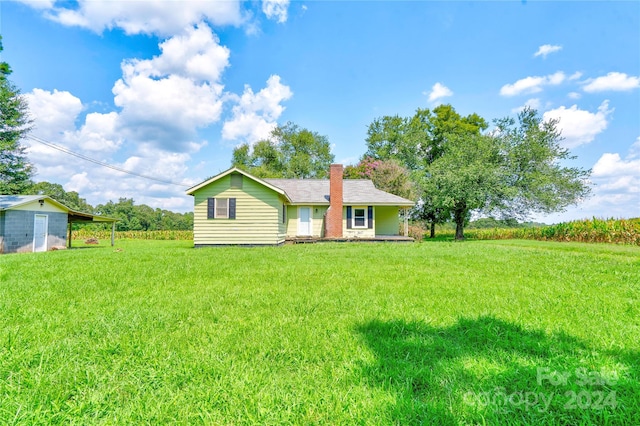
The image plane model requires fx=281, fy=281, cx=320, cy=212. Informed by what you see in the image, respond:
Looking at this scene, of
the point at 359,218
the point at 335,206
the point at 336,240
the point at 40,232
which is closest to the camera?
the point at 40,232

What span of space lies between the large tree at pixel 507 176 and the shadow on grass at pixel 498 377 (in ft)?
72.4

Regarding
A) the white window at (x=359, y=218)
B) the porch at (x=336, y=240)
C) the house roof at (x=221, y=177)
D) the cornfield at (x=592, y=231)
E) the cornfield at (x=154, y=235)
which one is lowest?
the cornfield at (x=154, y=235)

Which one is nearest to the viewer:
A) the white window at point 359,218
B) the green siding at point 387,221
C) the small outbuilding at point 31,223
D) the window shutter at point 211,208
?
the small outbuilding at point 31,223

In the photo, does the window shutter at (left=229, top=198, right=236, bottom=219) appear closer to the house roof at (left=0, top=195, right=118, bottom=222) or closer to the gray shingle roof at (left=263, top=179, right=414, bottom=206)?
the gray shingle roof at (left=263, top=179, right=414, bottom=206)

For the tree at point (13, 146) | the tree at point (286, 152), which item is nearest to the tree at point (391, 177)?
the tree at point (286, 152)

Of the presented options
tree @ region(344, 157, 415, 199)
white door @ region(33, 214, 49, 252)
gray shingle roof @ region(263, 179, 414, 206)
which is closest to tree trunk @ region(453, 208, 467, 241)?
tree @ region(344, 157, 415, 199)

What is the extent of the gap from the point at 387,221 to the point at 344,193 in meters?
4.44

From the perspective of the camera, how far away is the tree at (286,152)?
144ft

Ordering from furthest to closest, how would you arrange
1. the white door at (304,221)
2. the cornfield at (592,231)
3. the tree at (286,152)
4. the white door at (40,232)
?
the tree at (286,152), the white door at (304,221), the white door at (40,232), the cornfield at (592,231)

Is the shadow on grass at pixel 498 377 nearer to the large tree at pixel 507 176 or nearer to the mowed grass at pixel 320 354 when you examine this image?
the mowed grass at pixel 320 354

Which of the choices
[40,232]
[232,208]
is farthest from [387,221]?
[40,232]

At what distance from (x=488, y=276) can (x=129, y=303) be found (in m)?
6.90

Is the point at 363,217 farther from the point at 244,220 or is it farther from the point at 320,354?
the point at 320,354

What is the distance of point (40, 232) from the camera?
17.0m
